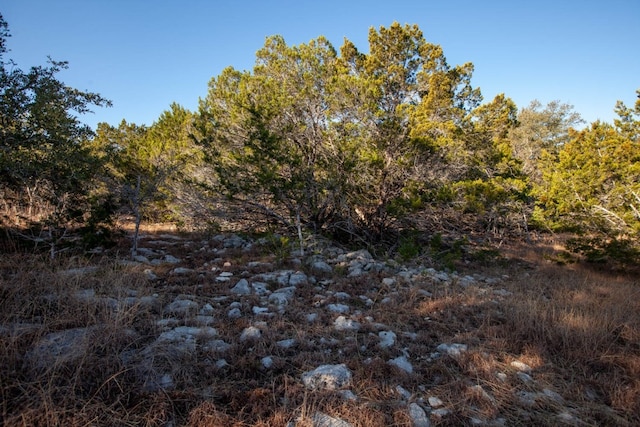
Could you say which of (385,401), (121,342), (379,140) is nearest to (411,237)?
(379,140)

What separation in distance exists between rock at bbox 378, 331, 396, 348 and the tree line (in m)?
4.74

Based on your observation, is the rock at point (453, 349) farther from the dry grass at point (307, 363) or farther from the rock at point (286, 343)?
the rock at point (286, 343)

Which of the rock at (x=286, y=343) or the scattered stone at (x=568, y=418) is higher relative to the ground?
the rock at (x=286, y=343)

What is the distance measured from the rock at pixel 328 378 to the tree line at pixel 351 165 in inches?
207

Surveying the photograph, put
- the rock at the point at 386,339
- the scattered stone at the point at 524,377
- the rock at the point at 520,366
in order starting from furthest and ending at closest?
the rock at the point at 386,339, the rock at the point at 520,366, the scattered stone at the point at 524,377

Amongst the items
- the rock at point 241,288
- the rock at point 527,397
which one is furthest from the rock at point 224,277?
the rock at point 527,397

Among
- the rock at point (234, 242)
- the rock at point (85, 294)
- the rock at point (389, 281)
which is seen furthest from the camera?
the rock at point (234, 242)

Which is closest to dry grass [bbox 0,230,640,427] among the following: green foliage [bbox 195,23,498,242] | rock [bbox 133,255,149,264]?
rock [bbox 133,255,149,264]

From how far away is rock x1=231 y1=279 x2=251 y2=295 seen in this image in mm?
5438

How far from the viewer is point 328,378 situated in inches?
117

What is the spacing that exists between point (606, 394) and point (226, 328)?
3.93m

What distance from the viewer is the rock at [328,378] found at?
114 inches

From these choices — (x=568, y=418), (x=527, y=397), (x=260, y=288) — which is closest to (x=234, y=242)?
(x=260, y=288)

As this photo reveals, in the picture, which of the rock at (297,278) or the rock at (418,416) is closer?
the rock at (418,416)
